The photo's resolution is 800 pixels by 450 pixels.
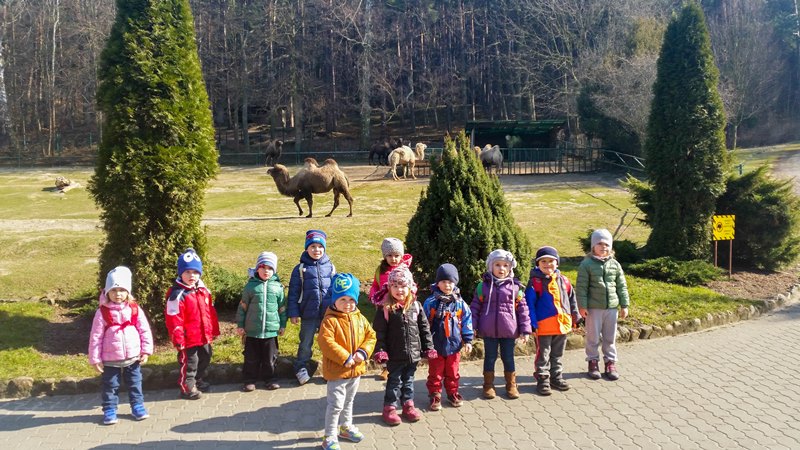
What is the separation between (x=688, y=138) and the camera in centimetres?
1068

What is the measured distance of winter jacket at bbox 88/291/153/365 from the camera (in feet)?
16.4

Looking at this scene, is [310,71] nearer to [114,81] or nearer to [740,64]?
[740,64]

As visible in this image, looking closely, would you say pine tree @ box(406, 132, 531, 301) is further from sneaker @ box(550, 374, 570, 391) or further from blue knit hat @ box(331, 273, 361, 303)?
blue knit hat @ box(331, 273, 361, 303)

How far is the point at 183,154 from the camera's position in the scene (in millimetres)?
6988

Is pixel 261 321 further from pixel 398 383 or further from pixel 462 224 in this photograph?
pixel 462 224

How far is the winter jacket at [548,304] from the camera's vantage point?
18.8 feet

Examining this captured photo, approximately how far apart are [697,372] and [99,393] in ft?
18.8

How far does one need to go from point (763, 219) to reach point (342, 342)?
919 cm

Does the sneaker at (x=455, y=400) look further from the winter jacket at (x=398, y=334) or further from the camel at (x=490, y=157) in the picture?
the camel at (x=490, y=157)

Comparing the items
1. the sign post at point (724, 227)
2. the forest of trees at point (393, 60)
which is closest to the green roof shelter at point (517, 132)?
the forest of trees at point (393, 60)

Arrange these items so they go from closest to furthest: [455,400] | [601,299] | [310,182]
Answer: [455,400] → [601,299] → [310,182]

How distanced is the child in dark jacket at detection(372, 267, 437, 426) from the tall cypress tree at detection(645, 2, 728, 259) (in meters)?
7.36

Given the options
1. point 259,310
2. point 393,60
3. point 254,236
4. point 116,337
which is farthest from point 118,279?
point 393,60

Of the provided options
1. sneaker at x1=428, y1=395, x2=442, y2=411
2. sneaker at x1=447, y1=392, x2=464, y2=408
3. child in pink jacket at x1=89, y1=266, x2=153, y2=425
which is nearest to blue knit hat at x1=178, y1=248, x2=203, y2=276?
child in pink jacket at x1=89, y1=266, x2=153, y2=425
